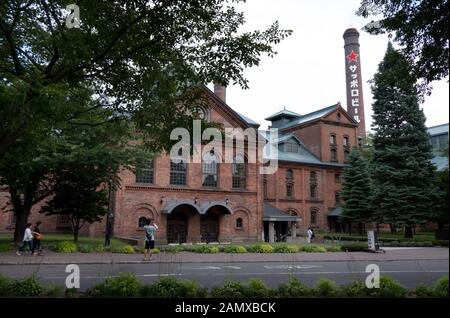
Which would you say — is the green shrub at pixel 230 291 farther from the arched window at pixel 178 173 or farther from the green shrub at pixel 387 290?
the arched window at pixel 178 173

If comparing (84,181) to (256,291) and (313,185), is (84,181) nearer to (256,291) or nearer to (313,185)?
(256,291)

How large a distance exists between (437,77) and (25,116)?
339 inches

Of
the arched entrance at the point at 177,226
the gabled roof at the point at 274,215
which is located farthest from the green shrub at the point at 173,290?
the gabled roof at the point at 274,215

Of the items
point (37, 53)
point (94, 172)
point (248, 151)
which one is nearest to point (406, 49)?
point (37, 53)

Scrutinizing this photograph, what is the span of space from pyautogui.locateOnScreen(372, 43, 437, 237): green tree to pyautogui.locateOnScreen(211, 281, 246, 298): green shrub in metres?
27.8

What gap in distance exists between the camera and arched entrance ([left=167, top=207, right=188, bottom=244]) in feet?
117

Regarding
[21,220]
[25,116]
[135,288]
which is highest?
[25,116]

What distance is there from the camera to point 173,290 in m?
8.08

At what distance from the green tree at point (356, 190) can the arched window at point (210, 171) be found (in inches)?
585

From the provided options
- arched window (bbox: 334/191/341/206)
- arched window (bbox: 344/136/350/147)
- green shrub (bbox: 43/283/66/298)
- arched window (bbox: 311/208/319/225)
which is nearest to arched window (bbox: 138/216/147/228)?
arched window (bbox: 311/208/319/225)

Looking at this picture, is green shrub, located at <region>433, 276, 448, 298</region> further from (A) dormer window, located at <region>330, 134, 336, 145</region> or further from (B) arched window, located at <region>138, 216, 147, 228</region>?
(A) dormer window, located at <region>330, 134, 336, 145</region>

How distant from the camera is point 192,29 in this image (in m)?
8.30

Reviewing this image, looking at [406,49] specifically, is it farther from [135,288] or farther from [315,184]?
[315,184]

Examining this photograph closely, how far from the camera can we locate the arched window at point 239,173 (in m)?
39.8
